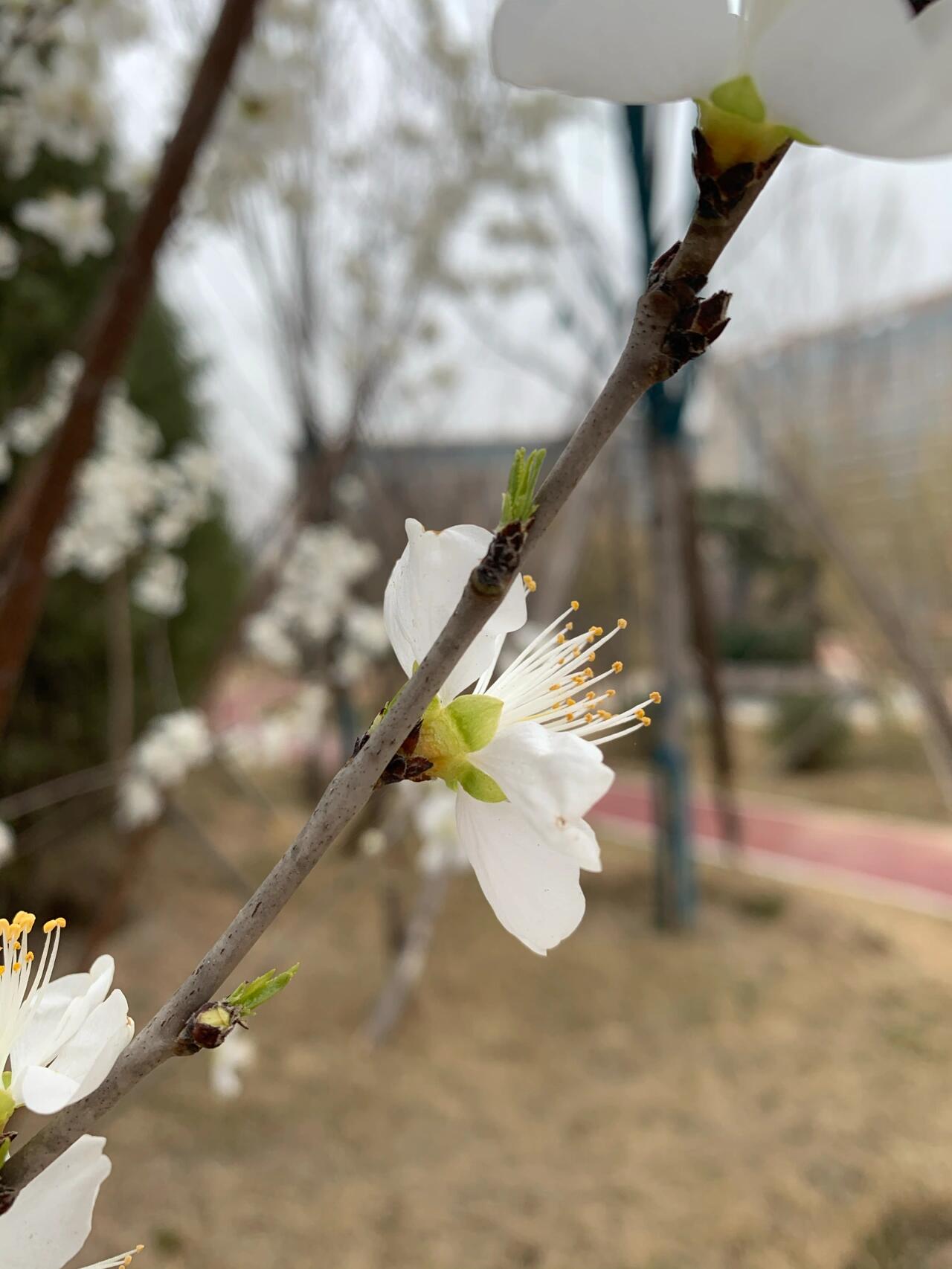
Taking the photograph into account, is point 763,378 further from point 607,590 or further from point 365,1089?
point 365,1089

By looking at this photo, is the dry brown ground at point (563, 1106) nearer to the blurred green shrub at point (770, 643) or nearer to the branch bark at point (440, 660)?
the branch bark at point (440, 660)

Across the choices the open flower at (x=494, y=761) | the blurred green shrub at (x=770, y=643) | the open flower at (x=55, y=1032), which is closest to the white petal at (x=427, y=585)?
the open flower at (x=494, y=761)

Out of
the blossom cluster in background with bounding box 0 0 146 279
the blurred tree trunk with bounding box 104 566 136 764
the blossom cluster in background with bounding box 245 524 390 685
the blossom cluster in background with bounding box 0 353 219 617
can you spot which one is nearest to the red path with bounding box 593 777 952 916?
the blossom cluster in background with bounding box 245 524 390 685

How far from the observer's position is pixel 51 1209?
8.0 inches

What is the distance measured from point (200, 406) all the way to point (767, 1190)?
7.83ft

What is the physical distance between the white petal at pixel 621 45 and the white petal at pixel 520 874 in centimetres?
15

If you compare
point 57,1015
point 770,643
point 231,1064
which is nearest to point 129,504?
point 231,1064

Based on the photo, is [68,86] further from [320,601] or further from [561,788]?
[320,601]

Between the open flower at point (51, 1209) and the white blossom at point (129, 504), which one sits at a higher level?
the white blossom at point (129, 504)

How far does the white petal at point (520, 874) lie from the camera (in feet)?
0.72

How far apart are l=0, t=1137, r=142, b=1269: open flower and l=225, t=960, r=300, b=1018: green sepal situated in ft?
0.13

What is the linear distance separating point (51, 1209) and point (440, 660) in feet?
0.49

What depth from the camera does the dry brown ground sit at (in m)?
1.22

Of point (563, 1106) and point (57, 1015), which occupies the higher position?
point (57, 1015)
